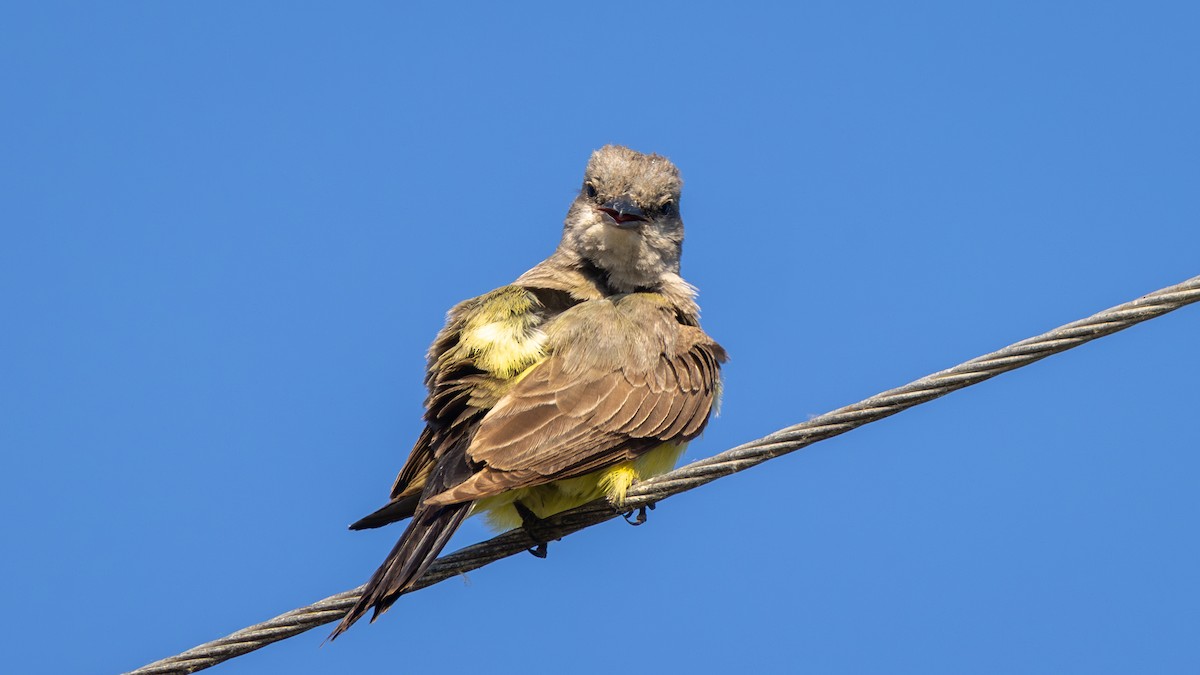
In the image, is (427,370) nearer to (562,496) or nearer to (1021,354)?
(562,496)

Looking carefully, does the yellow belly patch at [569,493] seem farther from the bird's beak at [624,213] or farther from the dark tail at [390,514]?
the bird's beak at [624,213]

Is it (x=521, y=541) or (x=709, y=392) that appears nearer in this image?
(x=521, y=541)

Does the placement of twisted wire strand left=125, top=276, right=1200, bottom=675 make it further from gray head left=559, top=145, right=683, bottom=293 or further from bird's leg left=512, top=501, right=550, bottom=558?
gray head left=559, top=145, right=683, bottom=293

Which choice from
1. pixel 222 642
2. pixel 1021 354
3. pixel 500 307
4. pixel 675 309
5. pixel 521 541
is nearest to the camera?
pixel 1021 354

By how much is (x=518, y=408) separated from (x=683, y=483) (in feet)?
3.73

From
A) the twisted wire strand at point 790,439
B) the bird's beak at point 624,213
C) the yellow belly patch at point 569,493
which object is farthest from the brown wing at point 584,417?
the bird's beak at point 624,213

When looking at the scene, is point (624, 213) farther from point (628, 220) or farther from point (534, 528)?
point (534, 528)

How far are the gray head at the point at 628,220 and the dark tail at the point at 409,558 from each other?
2700mm

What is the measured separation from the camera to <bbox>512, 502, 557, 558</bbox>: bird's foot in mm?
6685

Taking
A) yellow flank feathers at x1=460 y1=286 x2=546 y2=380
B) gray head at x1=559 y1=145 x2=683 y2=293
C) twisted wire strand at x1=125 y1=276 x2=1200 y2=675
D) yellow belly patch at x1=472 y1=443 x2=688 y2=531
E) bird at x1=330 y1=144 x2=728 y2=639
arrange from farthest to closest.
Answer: gray head at x1=559 y1=145 x2=683 y2=293, yellow flank feathers at x1=460 y1=286 x2=546 y2=380, yellow belly patch at x1=472 y1=443 x2=688 y2=531, bird at x1=330 y1=144 x2=728 y2=639, twisted wire strand at x1=125 y1=276 x2=1200 y2=675

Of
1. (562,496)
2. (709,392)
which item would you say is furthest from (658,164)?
(562,496)

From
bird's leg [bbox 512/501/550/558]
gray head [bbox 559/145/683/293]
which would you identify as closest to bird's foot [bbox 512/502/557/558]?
bird's leg [bbox 512/501/550/558]

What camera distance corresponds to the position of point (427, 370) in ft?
25.2

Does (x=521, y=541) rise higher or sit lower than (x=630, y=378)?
lower
